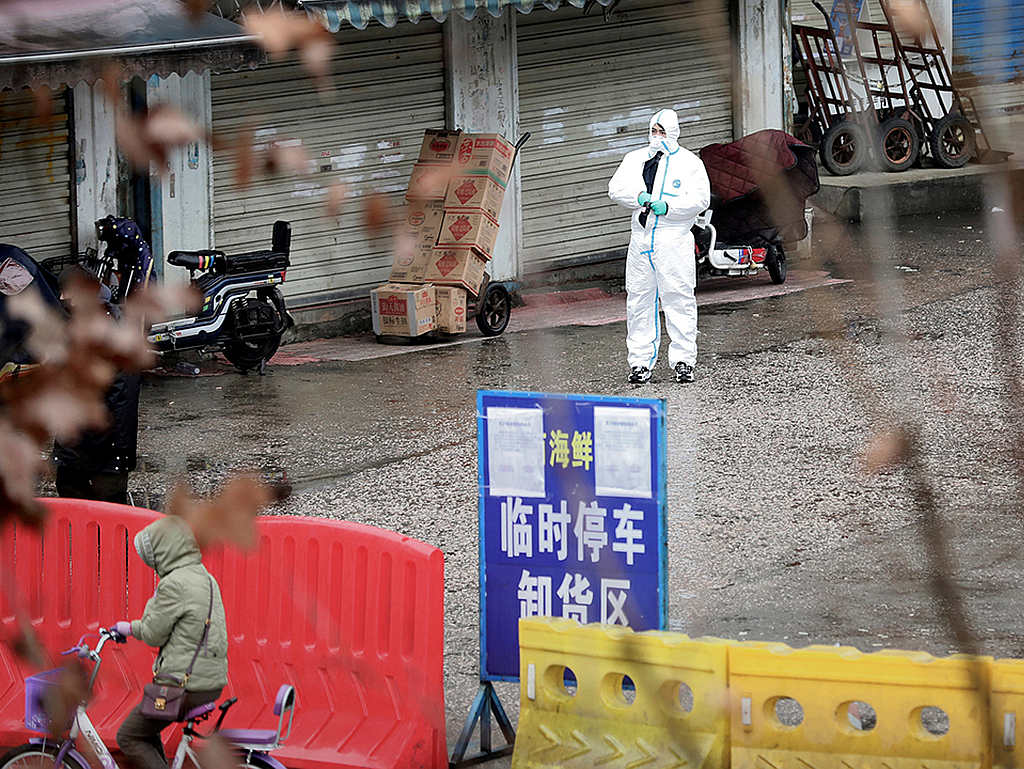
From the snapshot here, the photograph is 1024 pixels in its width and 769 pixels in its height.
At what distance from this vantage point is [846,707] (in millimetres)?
5180

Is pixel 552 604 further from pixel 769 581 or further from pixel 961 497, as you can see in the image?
pixel 961 497

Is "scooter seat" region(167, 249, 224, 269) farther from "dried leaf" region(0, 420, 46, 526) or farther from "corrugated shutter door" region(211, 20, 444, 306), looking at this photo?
"dried leaf" region(0, 420, 46, 526)

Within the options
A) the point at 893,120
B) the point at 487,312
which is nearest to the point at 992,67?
the point at 487,312

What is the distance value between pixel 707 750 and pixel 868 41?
17.4 meters

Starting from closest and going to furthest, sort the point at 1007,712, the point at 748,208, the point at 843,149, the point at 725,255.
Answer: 1. the point at 1007,712
2. the point at 725,255
3. the point at 748,208
4. the point at 843,149

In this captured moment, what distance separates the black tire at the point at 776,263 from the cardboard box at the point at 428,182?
3.48 meters

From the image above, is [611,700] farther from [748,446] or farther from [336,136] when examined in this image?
[336,136]

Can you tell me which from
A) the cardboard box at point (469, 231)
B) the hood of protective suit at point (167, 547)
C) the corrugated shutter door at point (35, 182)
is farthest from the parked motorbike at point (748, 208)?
the hood of protective suit at point (167, 547)

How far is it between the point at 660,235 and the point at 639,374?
1.00 metres

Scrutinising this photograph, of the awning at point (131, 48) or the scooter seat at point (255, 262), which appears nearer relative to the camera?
the awning at point (131, 48)

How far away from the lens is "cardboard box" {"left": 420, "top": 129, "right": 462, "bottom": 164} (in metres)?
13.8

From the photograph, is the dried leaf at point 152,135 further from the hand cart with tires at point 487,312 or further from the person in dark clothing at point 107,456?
the hand cart with tires at point 487,312

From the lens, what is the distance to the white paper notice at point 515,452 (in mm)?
5766

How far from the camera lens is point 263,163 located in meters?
2.17
